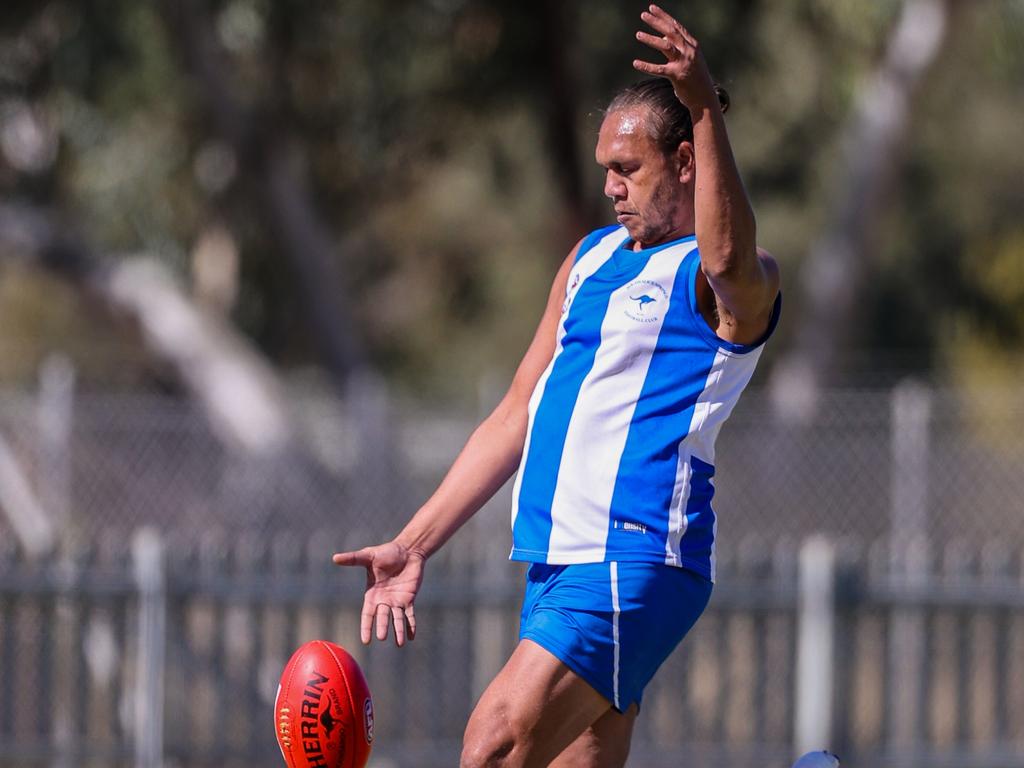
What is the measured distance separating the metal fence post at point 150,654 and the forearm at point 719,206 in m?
5.22

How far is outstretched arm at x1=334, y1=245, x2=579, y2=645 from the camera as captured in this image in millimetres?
3346

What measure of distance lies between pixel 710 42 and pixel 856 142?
155 cm

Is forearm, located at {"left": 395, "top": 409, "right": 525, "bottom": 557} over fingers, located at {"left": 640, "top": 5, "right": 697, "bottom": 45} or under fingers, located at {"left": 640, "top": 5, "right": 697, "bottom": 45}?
under

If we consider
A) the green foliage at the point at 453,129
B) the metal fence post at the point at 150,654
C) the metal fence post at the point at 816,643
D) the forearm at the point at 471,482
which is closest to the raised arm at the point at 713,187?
the forearm at the point at 471,482

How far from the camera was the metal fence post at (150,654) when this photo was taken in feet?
24.9

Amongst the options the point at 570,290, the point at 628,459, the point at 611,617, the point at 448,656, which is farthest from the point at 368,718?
the point at 448,656

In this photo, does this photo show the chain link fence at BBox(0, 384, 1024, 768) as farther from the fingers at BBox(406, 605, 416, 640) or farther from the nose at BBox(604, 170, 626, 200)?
the nose at BBox(604, 170, 626, 200)

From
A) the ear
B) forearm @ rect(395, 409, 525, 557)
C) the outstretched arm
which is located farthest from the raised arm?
forearm @ rect(395, 409, 525, 557)

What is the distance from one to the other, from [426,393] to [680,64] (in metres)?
22.4

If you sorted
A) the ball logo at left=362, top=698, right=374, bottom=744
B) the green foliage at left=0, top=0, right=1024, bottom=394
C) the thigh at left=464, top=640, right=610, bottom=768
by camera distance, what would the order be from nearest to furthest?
1. the thigh at left=464, top=640, right=610, bottom=768
2. the ball logo at left=362, top=698, right=374, bottom=744
3. the green foliage at left=0, top=0, right=1024, bottom=394

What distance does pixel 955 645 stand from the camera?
8.14 meters

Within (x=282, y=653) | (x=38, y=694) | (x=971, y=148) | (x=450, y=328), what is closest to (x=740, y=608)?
(x=282, y=653)

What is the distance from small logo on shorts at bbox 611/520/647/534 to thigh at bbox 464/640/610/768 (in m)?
0.28

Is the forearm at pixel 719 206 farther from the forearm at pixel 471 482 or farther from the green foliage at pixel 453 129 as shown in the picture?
the green foliage at pixel 453 129
